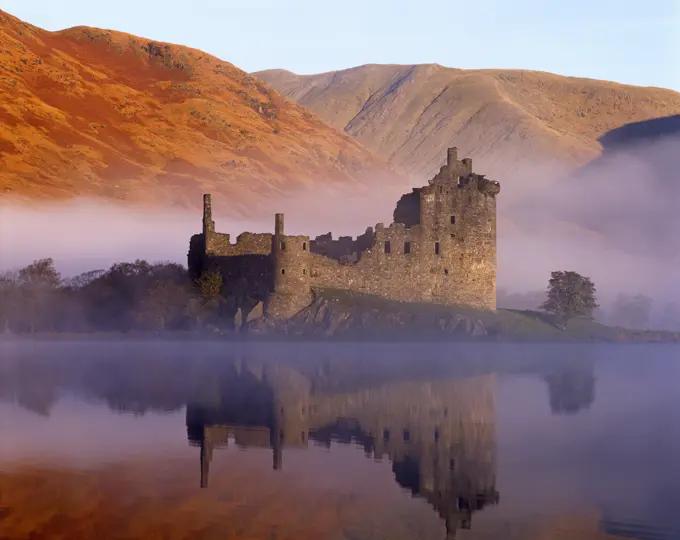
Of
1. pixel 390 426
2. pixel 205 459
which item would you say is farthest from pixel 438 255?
pixel 205 459

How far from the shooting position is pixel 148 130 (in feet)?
483

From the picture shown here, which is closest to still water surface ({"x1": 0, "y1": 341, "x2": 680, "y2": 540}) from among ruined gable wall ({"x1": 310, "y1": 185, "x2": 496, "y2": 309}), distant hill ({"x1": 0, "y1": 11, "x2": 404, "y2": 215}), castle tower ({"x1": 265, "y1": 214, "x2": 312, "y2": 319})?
castle tower ({"x1": 265, "y1": 214, "x2": 312, "y2": 319})

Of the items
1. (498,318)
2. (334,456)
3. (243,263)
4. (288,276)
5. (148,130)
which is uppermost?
(148,130)

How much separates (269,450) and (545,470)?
621 centimetres

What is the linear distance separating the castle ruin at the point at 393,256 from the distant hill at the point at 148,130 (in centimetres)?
5090

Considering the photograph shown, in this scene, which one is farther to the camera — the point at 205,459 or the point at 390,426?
the point at 390,426

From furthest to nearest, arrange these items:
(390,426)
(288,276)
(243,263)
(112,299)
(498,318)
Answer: (112,299), (498,318), (243,263), (288,276), (390,426)

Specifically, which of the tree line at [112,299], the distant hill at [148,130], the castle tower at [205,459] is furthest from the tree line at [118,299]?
the castle tower at [205,459]

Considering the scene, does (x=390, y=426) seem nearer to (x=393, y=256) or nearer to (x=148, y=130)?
(x=393, y=256)

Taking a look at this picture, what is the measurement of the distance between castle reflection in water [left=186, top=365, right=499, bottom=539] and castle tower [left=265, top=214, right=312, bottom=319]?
106 ft

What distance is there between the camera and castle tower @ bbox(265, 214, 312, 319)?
74062mm

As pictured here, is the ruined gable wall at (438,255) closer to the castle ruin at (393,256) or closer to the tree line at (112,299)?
the castle ruin at (393,256)

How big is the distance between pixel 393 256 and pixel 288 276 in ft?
33.9

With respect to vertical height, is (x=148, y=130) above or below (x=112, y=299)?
above
